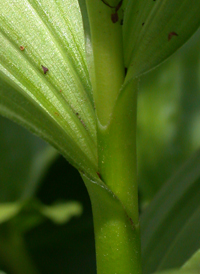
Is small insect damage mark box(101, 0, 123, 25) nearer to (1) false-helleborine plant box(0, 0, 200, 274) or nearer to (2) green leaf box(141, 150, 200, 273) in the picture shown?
(1) false-helleborine plant box(0, 0, 200, 274)

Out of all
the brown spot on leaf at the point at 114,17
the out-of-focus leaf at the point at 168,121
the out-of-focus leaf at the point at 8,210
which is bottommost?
the out-of-focus leaf at the point at 168,121

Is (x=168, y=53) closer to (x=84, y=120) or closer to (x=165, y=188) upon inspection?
(x=84, y=120)

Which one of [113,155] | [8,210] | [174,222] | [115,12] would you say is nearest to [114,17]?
[115,12]

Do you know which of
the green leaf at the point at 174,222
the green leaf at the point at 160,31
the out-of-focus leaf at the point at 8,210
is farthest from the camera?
the out-of-focus leaf at the point at 8,210

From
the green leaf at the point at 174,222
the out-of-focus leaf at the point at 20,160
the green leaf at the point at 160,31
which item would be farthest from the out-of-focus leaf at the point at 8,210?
the green leaf at the point at 160,31

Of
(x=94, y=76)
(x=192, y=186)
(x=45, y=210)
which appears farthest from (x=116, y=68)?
(x=45, y=210)

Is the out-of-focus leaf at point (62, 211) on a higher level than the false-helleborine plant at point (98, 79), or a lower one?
lower

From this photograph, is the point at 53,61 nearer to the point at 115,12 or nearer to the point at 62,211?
the point at 115,12

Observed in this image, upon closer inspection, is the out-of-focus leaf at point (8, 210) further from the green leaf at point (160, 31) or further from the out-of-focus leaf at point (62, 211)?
the green leaf at point (160, 31)
